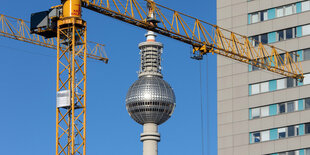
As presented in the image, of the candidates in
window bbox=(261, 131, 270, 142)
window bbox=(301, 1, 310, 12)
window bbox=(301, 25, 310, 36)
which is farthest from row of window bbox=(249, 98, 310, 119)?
window bbox=(301, 1, 310, 12)

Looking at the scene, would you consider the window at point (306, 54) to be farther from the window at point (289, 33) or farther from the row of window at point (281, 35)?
the window at point (289, 33)

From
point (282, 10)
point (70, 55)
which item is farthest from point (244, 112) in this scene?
point (70, 55)

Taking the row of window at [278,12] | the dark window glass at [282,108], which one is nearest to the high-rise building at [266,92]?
the row of window at [278,12]

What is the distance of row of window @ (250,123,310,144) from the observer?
478 feet

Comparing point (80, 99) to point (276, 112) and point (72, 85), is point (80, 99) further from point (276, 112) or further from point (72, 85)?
point (276, 112)

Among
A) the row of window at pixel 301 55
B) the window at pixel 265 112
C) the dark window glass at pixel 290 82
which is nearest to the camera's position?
the dark window glass at pixel 290 82

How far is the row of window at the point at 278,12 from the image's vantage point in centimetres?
15135

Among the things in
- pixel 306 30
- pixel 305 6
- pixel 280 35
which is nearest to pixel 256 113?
pixel 280 35

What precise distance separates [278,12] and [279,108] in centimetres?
1534

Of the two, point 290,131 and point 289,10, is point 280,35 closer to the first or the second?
point 289,10

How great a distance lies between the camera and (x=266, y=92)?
15100 centimetres

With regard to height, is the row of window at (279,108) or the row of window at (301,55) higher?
the row of window at (301,55)

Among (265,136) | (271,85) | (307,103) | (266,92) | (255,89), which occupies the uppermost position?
(271,85)

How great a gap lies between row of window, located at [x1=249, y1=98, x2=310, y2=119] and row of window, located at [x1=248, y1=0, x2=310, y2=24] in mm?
14194
